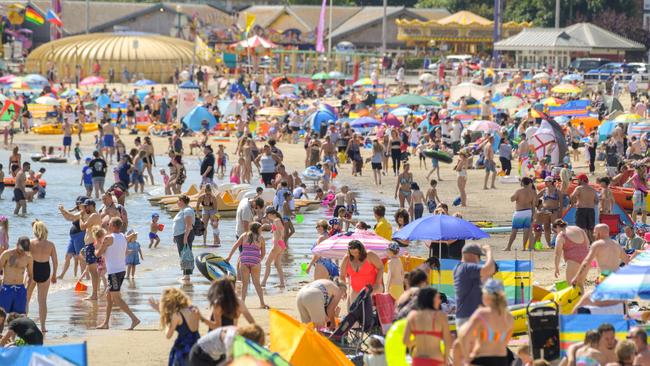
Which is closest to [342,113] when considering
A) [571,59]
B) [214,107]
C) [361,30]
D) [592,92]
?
[214,107]

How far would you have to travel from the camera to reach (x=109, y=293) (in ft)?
45.4

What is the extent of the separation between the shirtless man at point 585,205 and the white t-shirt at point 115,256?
22.4 ft

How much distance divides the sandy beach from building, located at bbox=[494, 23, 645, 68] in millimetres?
18804

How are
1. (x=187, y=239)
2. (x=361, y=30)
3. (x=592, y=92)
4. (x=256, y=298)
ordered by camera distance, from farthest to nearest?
(x=361, y=30)
(x=592, y=92)
(x=187, y=239)
(x=256, y=298)

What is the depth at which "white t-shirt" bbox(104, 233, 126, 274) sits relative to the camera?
1377 cm

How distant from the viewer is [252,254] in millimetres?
14703

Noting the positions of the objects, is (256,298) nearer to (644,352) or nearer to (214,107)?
(644,352)

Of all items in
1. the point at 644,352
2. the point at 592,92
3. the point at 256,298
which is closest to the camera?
the point at 644,352

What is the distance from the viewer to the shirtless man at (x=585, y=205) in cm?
1784

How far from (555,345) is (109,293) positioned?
5.33 meters

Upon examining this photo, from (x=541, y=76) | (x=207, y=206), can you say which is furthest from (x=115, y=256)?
(x=541, y=76)

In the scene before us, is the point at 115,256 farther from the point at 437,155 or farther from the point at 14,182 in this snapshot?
the point at 437,155

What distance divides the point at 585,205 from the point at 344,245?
5.40 m

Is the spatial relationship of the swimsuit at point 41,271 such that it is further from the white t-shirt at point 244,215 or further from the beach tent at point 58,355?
the beach tent at point 58,355
